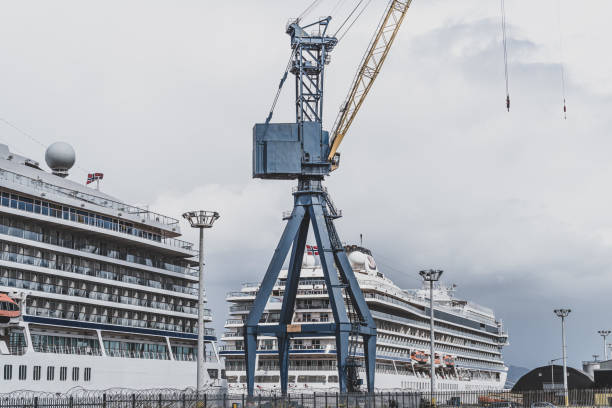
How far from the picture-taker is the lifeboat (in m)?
60.3

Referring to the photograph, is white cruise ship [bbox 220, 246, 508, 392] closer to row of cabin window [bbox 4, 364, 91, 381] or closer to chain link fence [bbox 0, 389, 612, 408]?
chain link fence [bbox 0, 389, 612, 408]

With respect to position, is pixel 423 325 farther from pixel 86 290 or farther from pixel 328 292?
pixel 86 290

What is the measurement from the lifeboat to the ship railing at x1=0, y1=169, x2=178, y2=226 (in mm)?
9731

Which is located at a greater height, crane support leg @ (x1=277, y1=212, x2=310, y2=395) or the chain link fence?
crane support leg @ (x1=277, y1=212, x2=310, y2=395)

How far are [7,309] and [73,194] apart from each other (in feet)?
50.5

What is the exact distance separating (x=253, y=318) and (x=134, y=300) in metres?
11.0

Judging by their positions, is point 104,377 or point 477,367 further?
point 477,367

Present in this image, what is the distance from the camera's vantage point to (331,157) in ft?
271

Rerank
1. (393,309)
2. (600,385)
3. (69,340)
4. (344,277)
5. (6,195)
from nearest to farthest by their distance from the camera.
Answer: (6,195), (69,340), (344,277), (600,385), (393,309)

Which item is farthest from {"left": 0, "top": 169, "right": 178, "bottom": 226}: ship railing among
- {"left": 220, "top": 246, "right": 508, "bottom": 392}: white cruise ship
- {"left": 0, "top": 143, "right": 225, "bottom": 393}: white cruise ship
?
{"left": 220, "top": 246, "right": 508, "bottom": 392}: white cruise ship

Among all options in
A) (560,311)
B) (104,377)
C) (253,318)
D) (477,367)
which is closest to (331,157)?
(253,318)

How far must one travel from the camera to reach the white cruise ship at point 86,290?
208 feet

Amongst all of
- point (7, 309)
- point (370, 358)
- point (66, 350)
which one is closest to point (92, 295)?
point (66, 350)

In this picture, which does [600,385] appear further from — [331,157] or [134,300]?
[134,300]
